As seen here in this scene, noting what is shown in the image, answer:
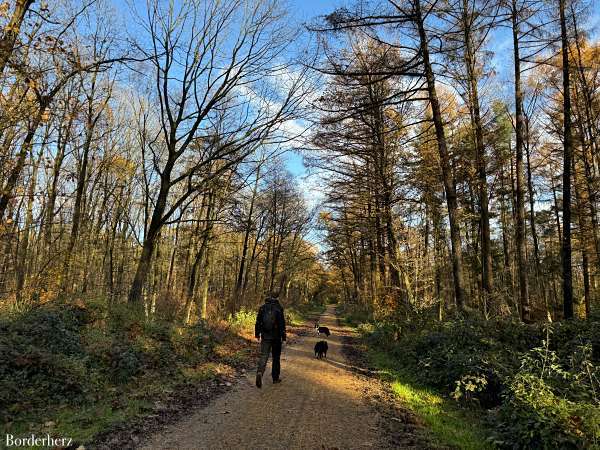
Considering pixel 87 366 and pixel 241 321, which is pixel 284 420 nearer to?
pixel 87 366

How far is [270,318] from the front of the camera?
27.0 ft

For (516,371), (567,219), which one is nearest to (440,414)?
(516,371)

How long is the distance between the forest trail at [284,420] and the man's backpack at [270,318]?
4.04 ft

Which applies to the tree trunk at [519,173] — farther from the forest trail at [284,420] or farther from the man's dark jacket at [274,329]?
the man's dark jacket at [274,329]

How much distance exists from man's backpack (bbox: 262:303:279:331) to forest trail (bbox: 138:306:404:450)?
48.5 inches

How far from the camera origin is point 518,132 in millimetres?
13195

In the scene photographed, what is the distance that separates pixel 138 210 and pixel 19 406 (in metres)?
25.4

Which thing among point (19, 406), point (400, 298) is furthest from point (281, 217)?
point (19, 406)

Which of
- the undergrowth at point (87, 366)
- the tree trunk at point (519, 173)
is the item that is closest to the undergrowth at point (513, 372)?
the tree trunk at point (519, 173)

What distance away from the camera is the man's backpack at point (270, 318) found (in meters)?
8.18

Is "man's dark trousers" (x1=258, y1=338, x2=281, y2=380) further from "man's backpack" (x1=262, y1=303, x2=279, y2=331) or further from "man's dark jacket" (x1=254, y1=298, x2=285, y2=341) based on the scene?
"man's backpack" (x1=262, y1=303, x2=279, y2=331)

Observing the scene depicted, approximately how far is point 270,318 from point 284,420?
2.74m

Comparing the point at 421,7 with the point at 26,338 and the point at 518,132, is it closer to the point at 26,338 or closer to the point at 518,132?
the point at 518,132

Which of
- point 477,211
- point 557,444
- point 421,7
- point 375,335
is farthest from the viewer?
point 477,211
